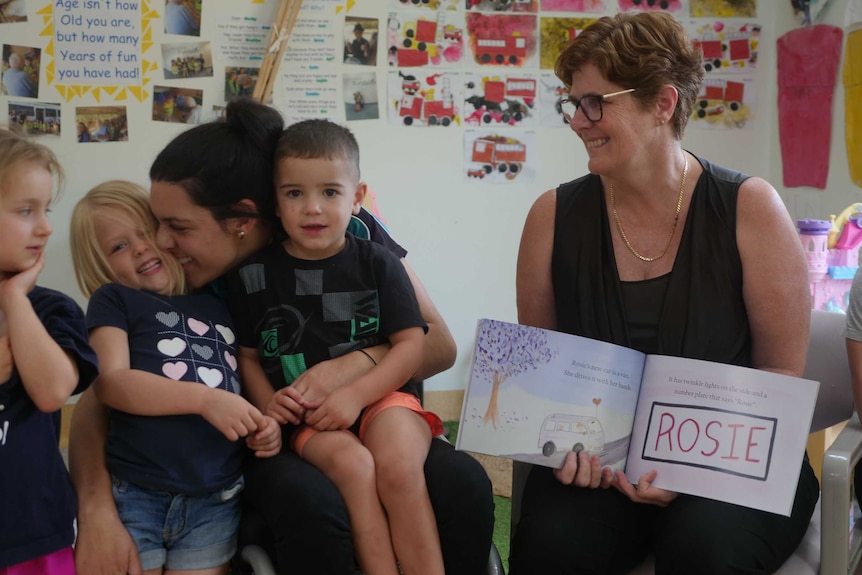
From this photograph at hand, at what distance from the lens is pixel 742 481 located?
1.41 meters

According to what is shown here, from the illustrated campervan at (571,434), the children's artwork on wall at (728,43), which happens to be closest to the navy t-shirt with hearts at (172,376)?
the illustrated campervan at (571,434)

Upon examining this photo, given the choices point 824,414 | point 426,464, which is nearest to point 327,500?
point 426,464

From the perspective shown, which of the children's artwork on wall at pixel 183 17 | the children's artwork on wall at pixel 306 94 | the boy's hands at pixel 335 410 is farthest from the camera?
the children's artwork on wall at pixel 306 94

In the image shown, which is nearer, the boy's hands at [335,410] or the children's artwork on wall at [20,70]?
the boy's hands at [335,410]

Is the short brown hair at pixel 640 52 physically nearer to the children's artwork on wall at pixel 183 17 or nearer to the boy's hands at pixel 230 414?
the boy's hands at pixel 230 414

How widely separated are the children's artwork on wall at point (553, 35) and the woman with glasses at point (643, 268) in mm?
1952

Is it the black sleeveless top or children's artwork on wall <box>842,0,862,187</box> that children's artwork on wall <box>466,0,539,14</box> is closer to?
children's artwork on wall <box>842,0,862,187</box>

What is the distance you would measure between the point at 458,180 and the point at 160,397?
2.36 m

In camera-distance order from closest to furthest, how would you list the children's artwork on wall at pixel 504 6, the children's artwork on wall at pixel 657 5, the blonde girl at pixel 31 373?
the blonde girl at pixel 31 373
the children's artwork on wall at pixel 504 6
the children's artwork on wall at pixel 657 5

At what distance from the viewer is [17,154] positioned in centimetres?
129

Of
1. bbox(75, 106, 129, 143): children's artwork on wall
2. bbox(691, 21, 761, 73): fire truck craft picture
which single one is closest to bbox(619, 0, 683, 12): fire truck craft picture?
bbox(691, 21, 761, 73): fire truck craft picture

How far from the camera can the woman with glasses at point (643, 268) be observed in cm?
151

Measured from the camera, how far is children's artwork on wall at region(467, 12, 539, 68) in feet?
11.7

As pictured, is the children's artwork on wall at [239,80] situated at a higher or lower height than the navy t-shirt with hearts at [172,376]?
higher
